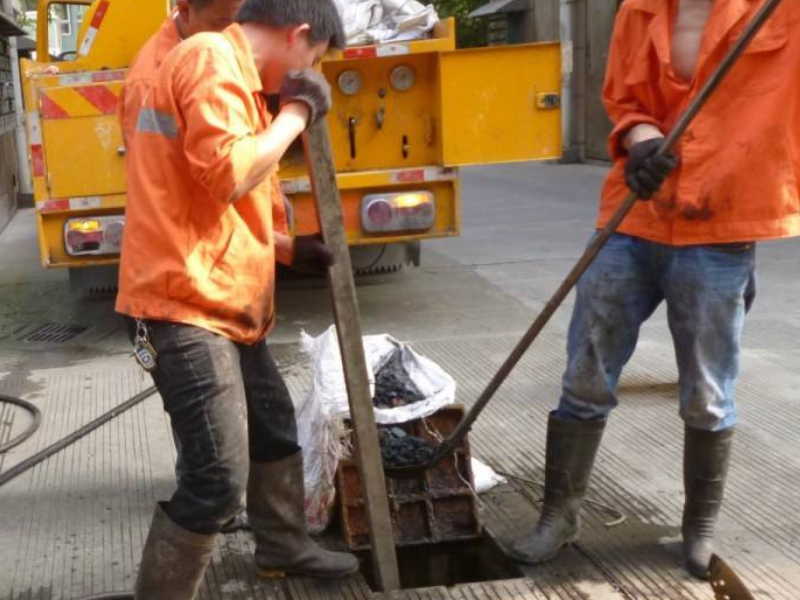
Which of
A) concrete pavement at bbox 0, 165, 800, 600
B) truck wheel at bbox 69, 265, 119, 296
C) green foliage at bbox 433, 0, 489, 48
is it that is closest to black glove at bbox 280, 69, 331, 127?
concrete pavement at bbox 0, 165, 800, 600

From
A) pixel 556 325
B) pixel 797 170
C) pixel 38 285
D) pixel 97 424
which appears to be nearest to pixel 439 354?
pixel 556 325

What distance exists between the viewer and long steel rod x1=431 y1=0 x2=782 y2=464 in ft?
8.87

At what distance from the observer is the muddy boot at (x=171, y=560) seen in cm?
276

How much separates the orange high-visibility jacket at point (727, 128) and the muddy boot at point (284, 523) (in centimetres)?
124

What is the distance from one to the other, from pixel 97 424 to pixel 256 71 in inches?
102

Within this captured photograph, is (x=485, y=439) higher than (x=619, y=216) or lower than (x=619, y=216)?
lower

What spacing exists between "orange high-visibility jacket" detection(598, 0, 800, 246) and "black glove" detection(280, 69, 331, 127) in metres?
1.01

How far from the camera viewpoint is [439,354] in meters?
6.02

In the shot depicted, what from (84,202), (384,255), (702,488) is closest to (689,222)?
(702,488)

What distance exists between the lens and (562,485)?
3.44 m

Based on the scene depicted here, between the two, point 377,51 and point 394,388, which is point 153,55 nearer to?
point 394,388

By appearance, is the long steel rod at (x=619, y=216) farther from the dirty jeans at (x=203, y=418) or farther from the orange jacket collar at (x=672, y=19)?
the dirty jeans at (x=203, y=418)

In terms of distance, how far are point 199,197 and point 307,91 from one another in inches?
13.8

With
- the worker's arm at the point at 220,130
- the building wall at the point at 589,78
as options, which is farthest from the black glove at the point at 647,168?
the building wall at the point at 589,78
